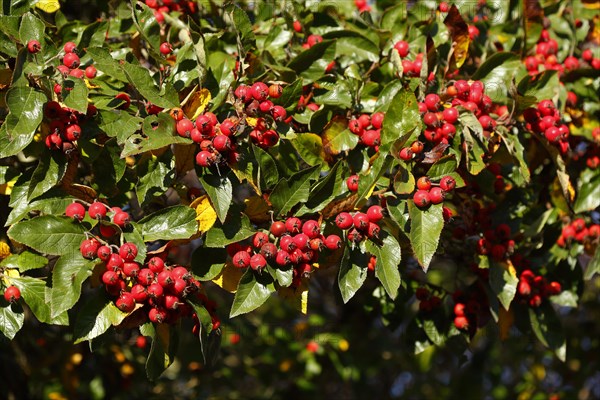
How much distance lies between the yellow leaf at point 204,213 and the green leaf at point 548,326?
1.18 metres

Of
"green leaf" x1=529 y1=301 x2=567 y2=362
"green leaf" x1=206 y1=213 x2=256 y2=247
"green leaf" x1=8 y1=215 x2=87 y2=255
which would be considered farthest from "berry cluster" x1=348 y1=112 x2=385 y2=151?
"green leaf" x1=529 y1=301 x2=567 y2=362

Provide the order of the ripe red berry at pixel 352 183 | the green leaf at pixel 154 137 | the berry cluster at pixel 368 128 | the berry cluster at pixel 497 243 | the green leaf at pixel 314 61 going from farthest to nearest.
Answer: the berry cluster at pixel 497 243 → the green leaf at pixel 314 61 → the berry cluster at pixel 368 128 → the ripe red berry at pixel 352 183 → the green leaf at pixel 154 137

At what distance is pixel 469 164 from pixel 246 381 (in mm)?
2783

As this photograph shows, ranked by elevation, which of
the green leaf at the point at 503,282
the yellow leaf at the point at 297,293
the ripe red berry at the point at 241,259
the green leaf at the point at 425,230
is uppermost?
the green leaf at the point at 425,230

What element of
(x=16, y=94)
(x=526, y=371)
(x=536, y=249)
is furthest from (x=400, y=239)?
(x=526, y=371)

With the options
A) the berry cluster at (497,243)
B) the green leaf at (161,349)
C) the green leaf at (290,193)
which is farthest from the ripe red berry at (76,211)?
the berry cluster at (497,243)

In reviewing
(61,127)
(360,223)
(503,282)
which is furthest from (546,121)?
(61,127)

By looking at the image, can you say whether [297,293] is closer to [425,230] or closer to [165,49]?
[425,230]

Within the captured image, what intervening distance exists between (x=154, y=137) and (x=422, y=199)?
0.65m

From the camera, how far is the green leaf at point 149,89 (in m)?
1.73

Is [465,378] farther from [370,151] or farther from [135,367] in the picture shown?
[370,151]

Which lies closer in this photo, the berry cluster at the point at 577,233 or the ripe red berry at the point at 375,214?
the ripe red berry at the point at 375,214

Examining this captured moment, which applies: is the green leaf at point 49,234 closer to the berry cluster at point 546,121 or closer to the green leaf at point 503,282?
the green leaf at point 503,282

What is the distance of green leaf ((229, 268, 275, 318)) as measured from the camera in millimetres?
1699
